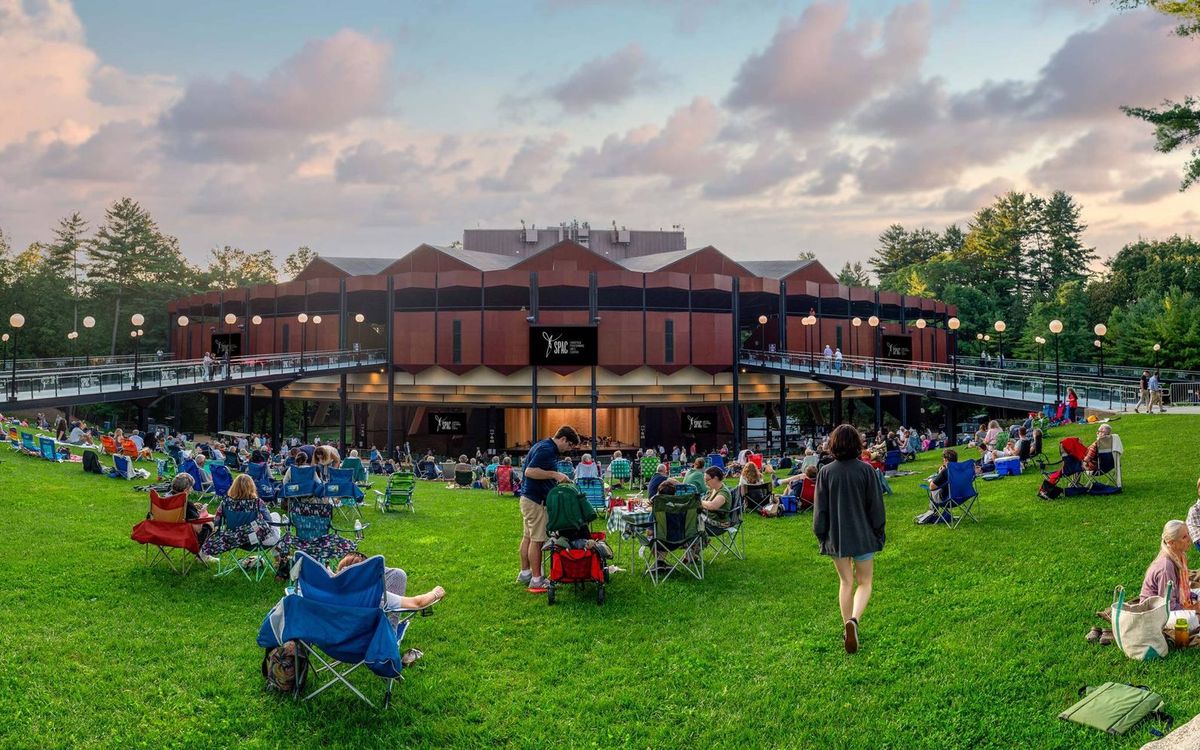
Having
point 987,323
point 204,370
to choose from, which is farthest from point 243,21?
point 987,323

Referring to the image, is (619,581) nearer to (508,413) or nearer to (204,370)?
(204,370)

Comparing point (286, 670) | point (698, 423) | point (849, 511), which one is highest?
point (849, 511)

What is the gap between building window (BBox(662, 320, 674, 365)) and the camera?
37.8 m

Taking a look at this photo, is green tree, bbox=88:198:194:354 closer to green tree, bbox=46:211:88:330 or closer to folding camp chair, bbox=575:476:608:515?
green tree, bbox=46:211:88:330

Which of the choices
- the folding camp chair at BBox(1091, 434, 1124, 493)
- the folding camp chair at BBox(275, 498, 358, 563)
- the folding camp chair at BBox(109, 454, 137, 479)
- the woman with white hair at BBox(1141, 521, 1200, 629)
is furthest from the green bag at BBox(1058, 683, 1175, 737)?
the folding camp chair at BBox(109, 454, 137, 479)

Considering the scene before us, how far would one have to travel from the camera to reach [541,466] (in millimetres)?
7664

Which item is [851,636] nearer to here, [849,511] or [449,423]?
[849,511]

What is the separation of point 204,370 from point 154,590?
2561 cm

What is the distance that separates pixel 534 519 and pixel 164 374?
25.7 metres

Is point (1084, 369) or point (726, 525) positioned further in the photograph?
point (1084, 369)

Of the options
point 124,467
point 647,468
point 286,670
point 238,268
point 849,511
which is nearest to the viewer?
point 286,670

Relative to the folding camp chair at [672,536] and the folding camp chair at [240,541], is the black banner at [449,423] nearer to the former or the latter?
the folding camp chair at [240,541]

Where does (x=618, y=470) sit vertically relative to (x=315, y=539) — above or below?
below

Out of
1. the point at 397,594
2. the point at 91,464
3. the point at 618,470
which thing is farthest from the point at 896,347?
the point at 397,594
